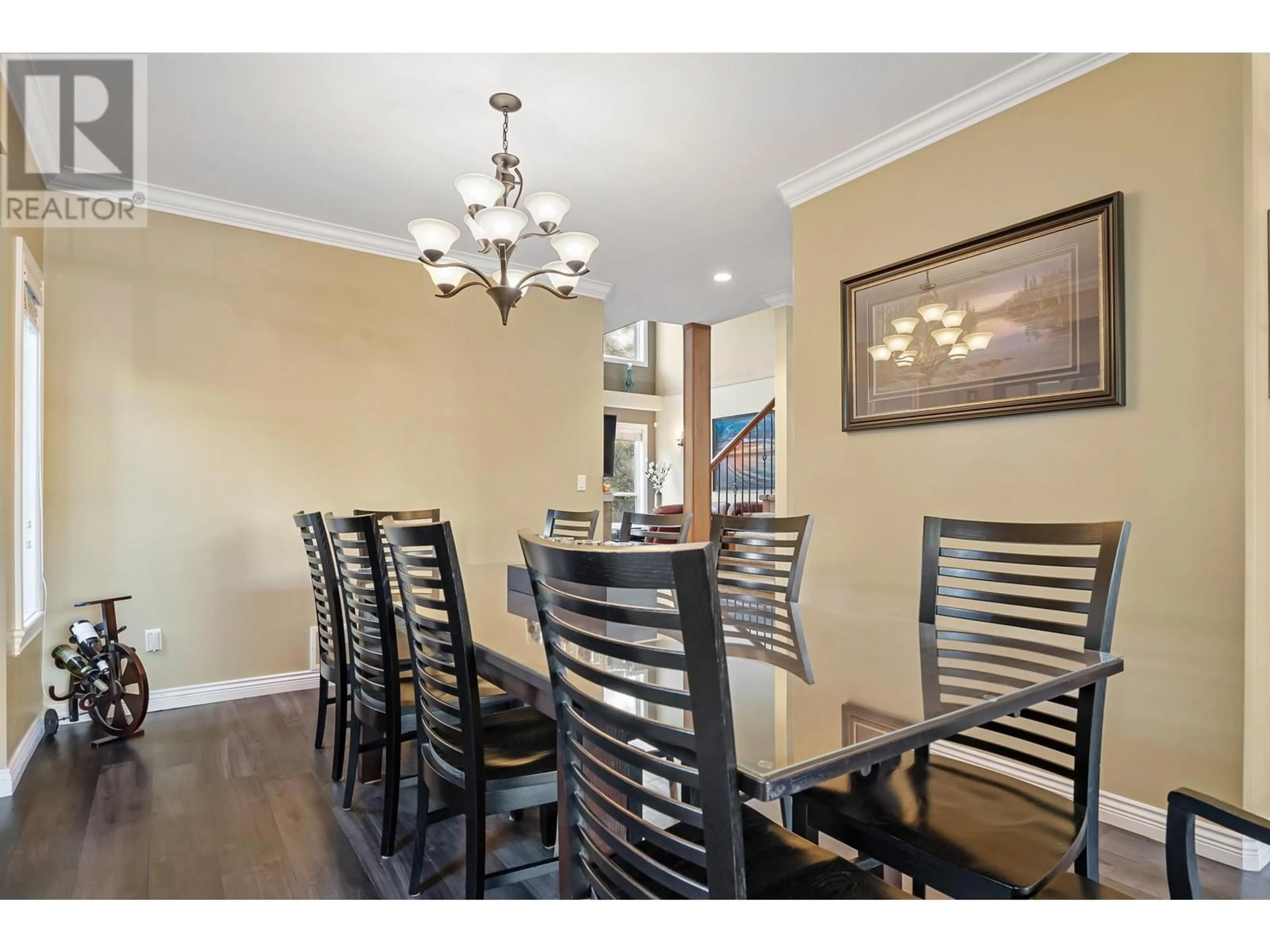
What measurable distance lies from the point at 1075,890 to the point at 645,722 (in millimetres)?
743

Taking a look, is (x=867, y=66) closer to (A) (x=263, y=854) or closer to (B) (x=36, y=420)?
(A) (x=263, y=854)

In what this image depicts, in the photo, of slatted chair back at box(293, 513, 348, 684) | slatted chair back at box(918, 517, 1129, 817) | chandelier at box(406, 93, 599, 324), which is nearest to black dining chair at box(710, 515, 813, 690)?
slatted chair back at box(918, 517, 1129, 817)

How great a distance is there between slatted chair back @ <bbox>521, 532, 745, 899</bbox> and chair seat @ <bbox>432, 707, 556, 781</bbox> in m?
0.47

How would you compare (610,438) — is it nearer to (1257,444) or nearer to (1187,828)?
(1257,444)

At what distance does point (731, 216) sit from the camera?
385cm

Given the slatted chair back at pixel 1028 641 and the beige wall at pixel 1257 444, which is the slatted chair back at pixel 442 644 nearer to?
the slatted chair back at pixel 1028 641

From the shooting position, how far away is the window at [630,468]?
1087cm

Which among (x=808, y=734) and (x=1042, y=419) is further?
(x=1042, y=419)

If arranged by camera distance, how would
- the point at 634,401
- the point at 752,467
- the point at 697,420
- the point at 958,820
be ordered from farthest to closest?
the point at 634,401 → the point at 752,467 → the point at 697,420 → the point at 958,820

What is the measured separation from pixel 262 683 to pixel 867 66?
13.3 ft

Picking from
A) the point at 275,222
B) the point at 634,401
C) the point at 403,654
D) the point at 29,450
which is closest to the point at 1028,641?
the point at 403,654

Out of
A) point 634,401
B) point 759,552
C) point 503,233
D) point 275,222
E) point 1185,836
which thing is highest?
point 275,222

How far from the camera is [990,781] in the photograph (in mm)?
1403
